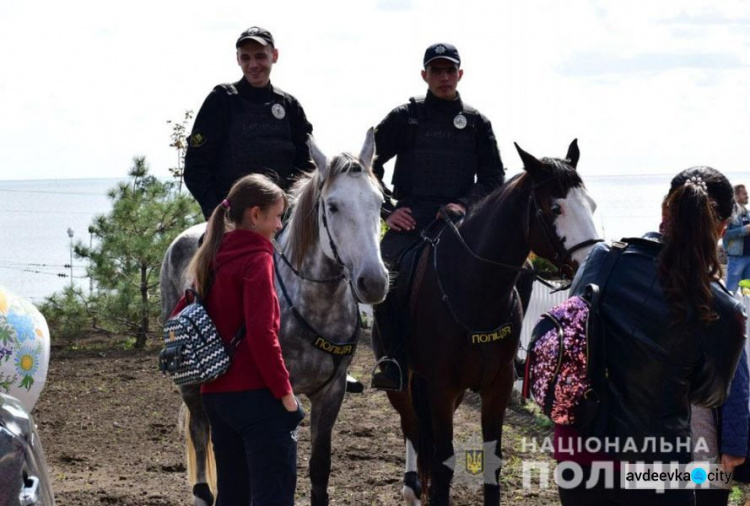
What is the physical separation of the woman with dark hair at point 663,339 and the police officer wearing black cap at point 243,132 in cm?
320

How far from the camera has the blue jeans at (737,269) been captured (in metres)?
12.4

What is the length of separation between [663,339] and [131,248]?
32.5 feet

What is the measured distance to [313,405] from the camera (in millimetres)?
5430

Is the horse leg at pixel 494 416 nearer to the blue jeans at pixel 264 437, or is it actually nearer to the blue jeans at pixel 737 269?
the blue jeans at pixel 264 437

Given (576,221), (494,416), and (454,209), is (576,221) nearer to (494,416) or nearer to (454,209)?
(454,209)

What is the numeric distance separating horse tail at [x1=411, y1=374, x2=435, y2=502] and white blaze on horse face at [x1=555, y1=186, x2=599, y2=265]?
4.81 feet

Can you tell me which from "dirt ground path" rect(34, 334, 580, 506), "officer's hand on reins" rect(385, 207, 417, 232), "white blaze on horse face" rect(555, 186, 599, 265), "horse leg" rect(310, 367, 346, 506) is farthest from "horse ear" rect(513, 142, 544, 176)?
"dirt ground path" rect(34, 334, 580, 506)

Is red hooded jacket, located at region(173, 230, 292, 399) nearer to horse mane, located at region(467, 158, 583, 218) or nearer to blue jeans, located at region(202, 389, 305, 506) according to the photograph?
blue jeans, located at region(202, 389, 305, 506)

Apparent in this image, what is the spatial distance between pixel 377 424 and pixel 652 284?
5690mm

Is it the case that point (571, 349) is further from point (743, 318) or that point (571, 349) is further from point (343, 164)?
point (343, 164)

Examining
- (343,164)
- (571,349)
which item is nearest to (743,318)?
(571,349)

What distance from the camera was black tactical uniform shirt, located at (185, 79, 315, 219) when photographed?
6.17 meters

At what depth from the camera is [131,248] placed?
12.2 m

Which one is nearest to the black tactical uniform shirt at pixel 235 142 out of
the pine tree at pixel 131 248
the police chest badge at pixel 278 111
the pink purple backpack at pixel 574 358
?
the police chest badge at pixel 278 111
